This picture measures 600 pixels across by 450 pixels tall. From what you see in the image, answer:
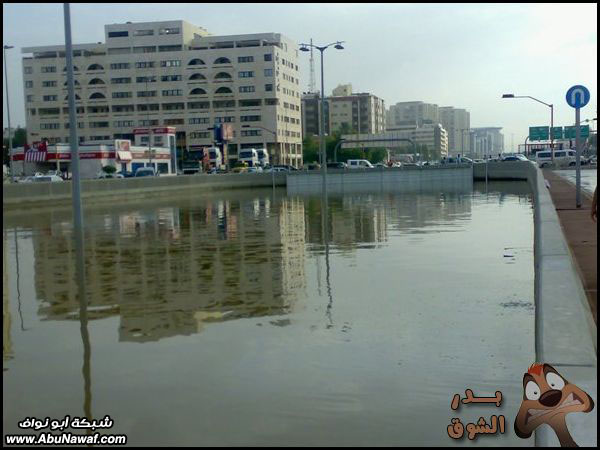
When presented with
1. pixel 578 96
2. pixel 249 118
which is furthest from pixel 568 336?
pixel 249 118

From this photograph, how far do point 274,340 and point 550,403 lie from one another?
3685mm

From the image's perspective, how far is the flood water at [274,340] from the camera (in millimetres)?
5422

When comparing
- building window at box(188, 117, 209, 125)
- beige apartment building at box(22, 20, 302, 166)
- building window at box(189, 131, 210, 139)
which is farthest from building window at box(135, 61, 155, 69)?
building window at box(189, 131, 210, 139)

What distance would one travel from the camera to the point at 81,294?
1106 cm

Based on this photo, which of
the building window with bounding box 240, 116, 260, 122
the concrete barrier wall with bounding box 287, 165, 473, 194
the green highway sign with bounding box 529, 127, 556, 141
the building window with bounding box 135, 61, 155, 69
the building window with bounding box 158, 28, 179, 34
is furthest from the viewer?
the building window with bounding box 158, 28, 179, 34

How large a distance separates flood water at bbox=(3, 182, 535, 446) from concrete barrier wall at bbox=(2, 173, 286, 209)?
20.9m

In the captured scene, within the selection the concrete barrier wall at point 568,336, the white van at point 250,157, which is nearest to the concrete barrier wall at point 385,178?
the white van at point 250,157

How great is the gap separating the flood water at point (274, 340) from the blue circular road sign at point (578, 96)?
12.3 ft

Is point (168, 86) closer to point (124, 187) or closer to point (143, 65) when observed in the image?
point (143, 65)

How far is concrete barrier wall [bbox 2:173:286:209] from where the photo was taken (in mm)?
35750

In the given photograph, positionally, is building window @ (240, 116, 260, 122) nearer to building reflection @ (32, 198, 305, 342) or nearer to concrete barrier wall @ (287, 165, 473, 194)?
concrete barrier wall @ (287, 165, 473, 194)

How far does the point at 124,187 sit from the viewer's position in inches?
1810

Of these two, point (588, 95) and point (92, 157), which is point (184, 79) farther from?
point (588, 95)

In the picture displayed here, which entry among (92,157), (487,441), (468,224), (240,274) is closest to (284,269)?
(240,274)
